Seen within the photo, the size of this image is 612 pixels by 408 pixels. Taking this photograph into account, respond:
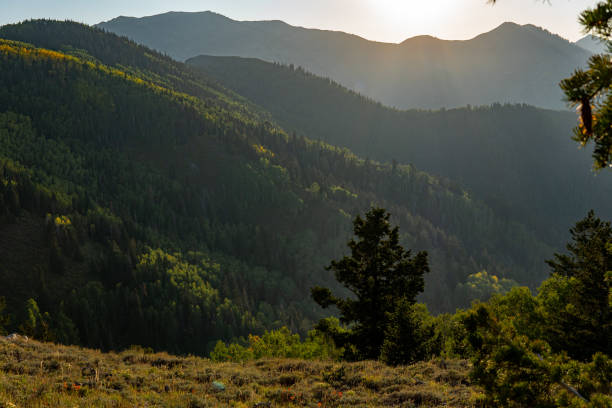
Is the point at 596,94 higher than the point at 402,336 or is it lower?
higher

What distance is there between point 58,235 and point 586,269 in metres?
143

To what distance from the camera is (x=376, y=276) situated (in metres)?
25.7

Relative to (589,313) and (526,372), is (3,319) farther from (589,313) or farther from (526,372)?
(526,372)

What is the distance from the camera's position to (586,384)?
715cm

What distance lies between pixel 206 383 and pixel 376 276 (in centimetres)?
1250

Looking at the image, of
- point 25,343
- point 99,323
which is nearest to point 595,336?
point 25,343

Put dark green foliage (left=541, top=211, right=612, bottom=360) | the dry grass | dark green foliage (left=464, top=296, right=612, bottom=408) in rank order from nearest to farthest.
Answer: dark green foliage (left=464, top=296, right=612, bottom=408) < the dry grass < dark green foliage (left=541, top=211, right=612, bottom=360)

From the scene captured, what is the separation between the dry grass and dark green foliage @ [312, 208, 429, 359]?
3.93 meters

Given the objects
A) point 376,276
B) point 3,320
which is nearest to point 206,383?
point 376,276

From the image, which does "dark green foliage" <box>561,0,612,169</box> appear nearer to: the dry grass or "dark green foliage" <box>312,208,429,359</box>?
the dry grass

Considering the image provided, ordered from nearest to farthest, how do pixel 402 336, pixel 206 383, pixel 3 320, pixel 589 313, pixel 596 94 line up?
pixel 596 94 → pixel 206 383 → pixel 589 313 → pixel 402 336 → pixel 3 320

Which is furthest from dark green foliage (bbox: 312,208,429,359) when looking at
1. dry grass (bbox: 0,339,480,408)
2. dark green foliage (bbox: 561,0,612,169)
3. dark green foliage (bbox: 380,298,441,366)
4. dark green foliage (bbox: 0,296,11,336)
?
dark green foliage (bbox: 0,296,11,336)

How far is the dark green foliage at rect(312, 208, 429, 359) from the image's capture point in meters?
25.4

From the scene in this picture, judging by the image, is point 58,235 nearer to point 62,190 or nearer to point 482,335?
point 62,190
